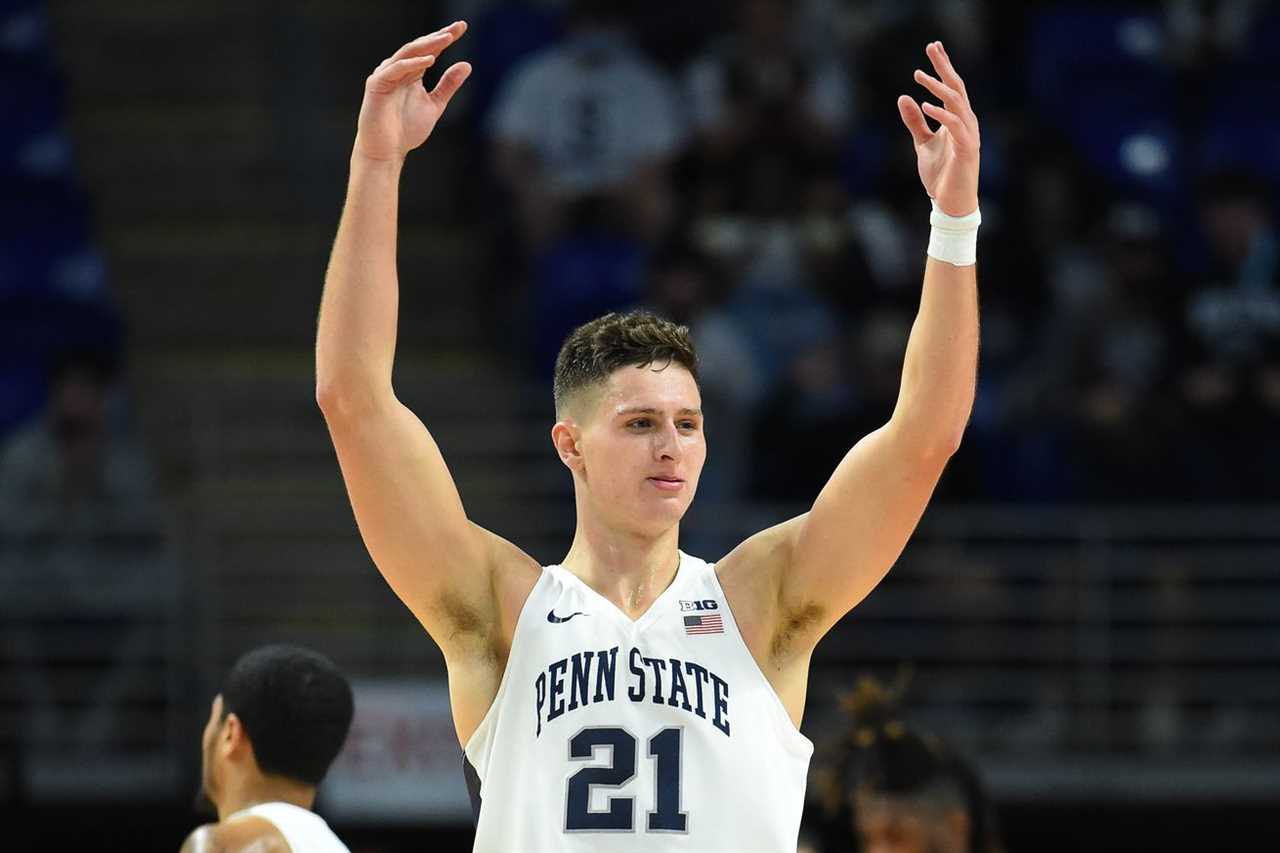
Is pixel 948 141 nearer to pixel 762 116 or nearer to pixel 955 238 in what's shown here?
pixel 955 238

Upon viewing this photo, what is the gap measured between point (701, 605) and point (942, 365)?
0.73 m

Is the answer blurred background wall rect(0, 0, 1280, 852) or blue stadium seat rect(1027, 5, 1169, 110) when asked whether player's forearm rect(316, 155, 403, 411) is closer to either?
blurred background wall rect(0, 0, 1280, 852)

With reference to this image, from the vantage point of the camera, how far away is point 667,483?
461 centimetres

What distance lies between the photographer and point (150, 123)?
1402cm

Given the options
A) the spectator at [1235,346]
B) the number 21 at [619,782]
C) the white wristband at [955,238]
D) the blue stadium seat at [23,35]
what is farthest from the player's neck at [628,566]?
the blue stadium seat at [23,35]

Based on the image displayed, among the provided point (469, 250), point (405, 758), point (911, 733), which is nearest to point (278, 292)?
point (469, 250)

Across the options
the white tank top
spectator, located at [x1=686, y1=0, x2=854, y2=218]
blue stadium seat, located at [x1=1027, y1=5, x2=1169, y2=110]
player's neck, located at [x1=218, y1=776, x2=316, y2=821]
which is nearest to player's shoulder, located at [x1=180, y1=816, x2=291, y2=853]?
the white tank top

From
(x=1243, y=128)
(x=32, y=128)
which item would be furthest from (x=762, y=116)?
(x=32, y=128)

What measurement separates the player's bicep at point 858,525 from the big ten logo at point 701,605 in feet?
0.51

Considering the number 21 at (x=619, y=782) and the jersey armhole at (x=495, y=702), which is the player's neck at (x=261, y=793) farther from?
the number 21 at (x=619, y=782)

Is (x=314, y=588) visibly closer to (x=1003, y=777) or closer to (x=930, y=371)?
(x=1003, y=777)

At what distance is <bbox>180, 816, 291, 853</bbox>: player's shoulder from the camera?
489 cm

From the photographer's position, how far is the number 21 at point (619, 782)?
4422mm

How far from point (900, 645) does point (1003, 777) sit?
31.2 inches
